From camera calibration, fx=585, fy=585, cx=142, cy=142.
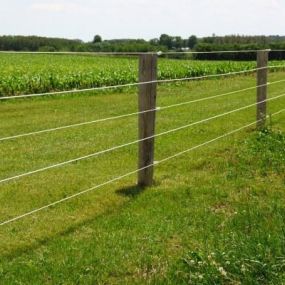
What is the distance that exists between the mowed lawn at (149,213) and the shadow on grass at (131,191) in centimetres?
1

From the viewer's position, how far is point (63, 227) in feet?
17.3

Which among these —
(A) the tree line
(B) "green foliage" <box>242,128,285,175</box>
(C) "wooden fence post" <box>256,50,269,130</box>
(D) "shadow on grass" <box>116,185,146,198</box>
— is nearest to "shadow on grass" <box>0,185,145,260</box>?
(D) "shadow on grass" <box>116,185,146,198</box>

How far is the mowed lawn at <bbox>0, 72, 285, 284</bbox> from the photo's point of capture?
13.4ft

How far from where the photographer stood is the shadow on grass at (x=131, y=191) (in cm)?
629

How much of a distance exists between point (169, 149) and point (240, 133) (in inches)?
67.1

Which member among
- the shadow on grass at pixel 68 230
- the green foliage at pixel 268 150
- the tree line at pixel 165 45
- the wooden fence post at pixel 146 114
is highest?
the tree line at pixel 165 45

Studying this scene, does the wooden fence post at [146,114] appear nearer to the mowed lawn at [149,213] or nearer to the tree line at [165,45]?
the mowed lawn at [149,213]

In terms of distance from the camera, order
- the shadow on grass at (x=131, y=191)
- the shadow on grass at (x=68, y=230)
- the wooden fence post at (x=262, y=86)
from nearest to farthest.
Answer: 1. the shadow on grass at (x=68, y=230)
2. the shadow on grass at (x=131, y=191)
3. the wooden fence post at (x=262, y=86)

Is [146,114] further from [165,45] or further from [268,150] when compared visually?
[165,45]

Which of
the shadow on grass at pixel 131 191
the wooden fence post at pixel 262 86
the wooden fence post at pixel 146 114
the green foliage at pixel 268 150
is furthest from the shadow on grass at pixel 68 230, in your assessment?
the wooden fence post at pixel 262 86

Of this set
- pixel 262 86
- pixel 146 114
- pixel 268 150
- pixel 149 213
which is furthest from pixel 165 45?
pixel 149 213

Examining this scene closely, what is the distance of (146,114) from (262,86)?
14.3 feet

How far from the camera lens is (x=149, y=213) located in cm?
559

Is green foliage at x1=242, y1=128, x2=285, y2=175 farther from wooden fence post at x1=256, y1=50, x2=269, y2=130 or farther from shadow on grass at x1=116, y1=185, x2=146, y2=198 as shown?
shadow on grass at x1=116, y1=185, x2=146, y2=198
